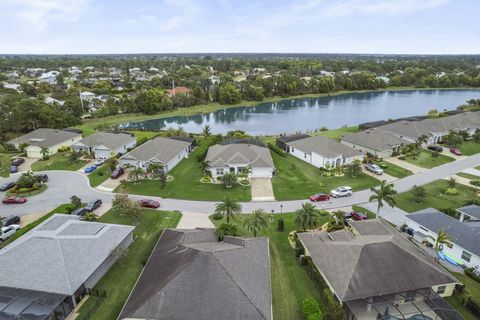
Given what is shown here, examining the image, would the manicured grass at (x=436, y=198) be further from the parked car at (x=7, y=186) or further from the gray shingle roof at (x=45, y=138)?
the gray shingle roof at (x=45, y=138)

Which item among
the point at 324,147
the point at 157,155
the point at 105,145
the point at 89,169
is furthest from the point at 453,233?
the point at 105,145

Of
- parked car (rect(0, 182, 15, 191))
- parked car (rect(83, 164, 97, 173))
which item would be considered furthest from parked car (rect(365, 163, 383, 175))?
parked car (rect(0, 182, 15, 191))

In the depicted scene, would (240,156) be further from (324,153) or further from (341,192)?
(341,192)

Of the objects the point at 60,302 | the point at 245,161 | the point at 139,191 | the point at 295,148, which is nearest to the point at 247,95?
the point at 295,148

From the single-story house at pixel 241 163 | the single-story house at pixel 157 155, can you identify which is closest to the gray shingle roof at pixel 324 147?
the single-story house at pixel 241 163

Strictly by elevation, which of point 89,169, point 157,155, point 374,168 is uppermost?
point 157,155

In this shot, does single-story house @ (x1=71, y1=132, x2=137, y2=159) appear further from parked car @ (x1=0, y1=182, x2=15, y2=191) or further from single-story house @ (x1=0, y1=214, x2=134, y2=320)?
single-story house @ (x1=0, y1=214, x2=134, y2=320)
